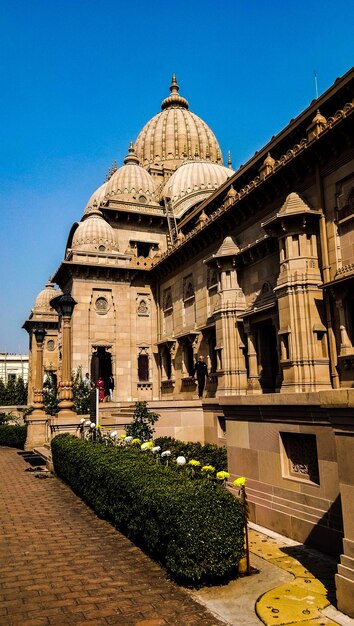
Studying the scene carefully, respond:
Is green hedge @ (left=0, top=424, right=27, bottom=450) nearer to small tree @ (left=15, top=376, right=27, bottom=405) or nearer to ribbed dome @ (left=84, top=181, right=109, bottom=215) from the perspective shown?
ribbed dome @ (left=84, top=181, right=109, bottom=215)

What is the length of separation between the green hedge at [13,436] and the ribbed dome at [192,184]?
17339 mm

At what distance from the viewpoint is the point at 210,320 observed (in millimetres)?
24438

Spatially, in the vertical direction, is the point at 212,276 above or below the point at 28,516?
above

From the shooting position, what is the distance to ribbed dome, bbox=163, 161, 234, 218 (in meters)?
35.1

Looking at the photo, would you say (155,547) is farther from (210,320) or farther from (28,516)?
(210,320)

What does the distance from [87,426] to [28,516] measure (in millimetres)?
7792

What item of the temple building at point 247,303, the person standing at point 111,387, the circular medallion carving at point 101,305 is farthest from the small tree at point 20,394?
the circular medallion carving at point 101,305

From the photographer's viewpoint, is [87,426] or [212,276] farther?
[212,276]

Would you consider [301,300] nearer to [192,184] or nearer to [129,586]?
[129,586]

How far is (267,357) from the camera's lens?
20.0m

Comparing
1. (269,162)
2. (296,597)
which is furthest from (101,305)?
(296,597)

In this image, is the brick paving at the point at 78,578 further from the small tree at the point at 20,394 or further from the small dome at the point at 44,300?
the small tree at the point at 20,394

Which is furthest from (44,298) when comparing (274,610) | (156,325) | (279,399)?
(274,610)

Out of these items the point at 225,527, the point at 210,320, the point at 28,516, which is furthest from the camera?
the point at 210,320
